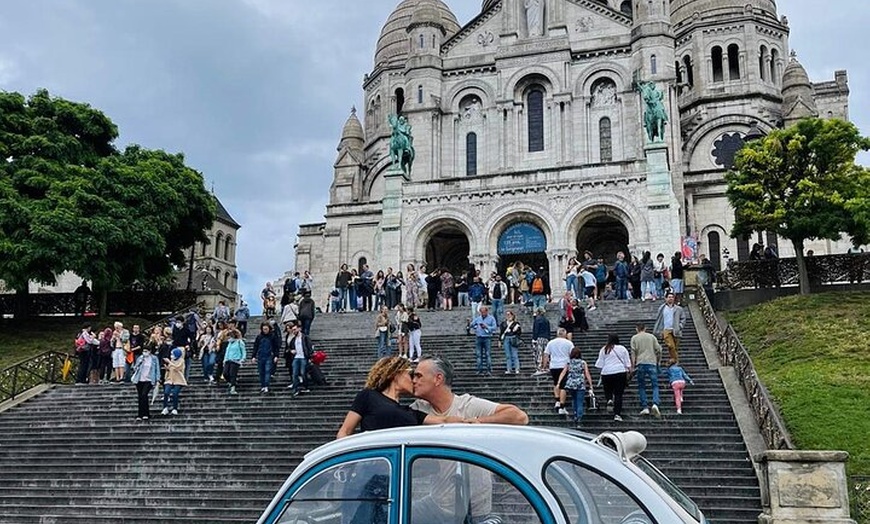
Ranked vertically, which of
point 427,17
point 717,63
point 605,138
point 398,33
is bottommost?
point 605,138

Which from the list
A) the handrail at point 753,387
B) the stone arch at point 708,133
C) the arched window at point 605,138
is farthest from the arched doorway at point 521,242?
the handrail at point 753,387

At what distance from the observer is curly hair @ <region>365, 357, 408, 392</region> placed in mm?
5551

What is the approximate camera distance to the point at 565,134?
124ft

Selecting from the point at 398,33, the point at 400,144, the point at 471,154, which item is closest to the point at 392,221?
the point at 400,144

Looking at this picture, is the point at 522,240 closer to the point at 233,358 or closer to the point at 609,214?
the point at 609,214

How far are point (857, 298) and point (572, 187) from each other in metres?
12.0

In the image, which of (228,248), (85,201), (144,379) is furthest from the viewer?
(228,248)

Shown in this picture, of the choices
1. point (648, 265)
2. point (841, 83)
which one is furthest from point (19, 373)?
point (841, 83)

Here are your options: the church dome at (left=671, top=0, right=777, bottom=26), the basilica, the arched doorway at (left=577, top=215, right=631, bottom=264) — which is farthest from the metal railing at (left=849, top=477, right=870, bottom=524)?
the church dome at (left=671, top=0, right=777, bottom=26)

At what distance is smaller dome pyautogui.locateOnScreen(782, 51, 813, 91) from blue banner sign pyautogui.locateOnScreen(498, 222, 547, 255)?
18.5 metres

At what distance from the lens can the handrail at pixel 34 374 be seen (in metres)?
18.2

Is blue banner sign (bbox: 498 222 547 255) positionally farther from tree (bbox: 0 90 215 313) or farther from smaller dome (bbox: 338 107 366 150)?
smaller dome (bbox: 338 107 366 150)

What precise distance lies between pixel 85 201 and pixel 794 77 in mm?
34411

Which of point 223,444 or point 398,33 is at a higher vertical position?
point 398,33
